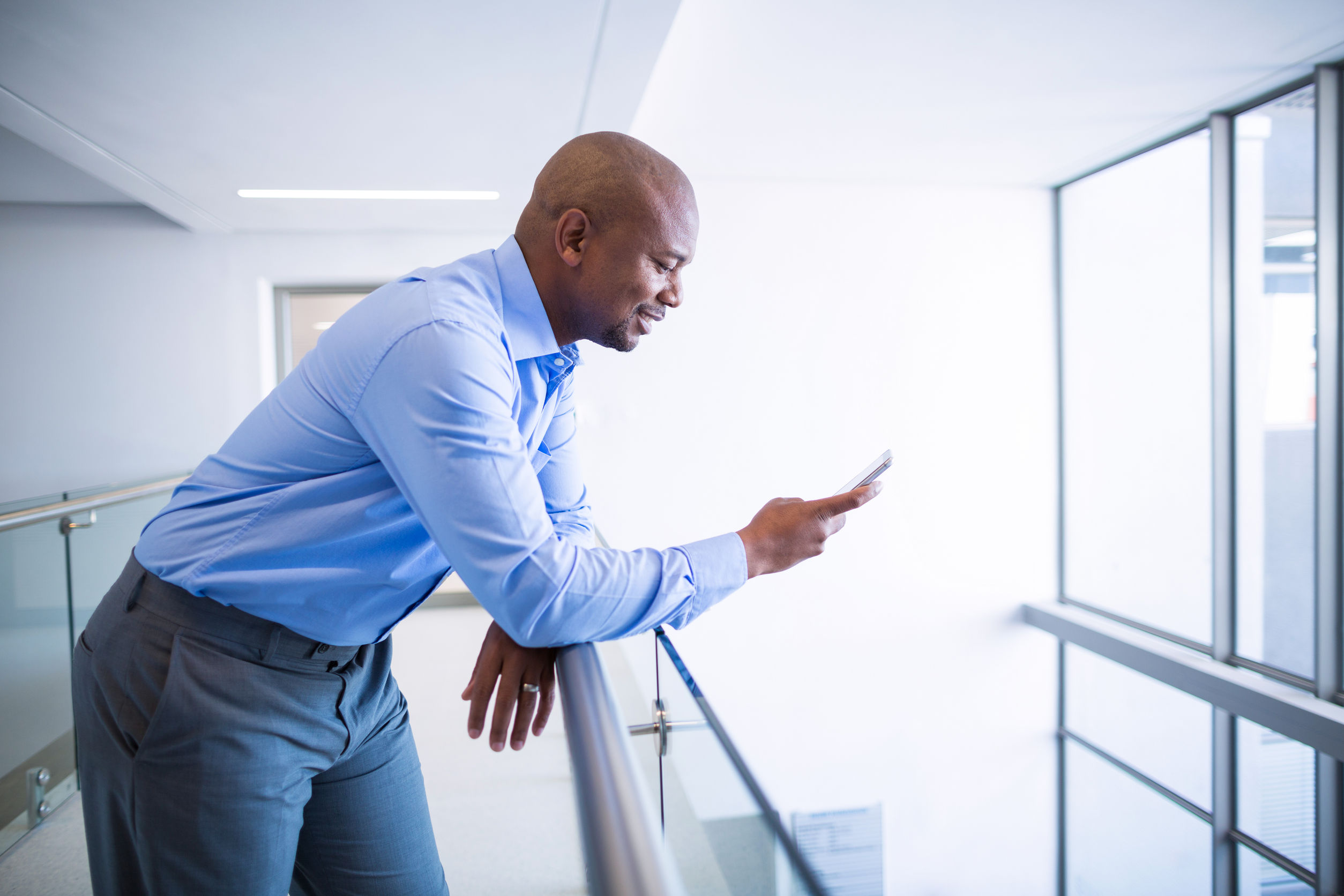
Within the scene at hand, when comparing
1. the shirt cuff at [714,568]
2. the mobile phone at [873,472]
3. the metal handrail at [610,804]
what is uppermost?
the mobile phone at [873,472]

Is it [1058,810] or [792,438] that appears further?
[1058,810]

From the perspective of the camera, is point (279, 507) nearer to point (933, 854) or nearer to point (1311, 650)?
point (1311, 650)

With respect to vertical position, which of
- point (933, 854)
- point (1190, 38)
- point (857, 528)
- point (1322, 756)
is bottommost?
point (933, 854)

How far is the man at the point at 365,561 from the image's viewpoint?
28.5 inches

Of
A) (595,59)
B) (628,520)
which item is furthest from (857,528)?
(595,59)

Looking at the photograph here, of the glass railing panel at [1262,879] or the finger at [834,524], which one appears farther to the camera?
the glass railing panel at [1262,879]

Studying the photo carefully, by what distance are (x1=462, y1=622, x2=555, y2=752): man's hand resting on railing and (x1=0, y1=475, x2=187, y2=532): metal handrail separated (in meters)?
2.10

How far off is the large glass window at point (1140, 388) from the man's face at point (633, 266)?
4.89m

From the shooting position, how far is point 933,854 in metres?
5.68

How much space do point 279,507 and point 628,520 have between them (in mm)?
4406

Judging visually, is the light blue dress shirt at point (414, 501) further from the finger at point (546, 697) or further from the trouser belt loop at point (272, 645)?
the finger at point (546, 697)

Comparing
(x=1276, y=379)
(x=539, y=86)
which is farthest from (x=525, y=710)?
(x=1276, y=379)

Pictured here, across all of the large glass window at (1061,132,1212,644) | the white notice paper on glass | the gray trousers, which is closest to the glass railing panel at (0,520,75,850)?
the gray trousers

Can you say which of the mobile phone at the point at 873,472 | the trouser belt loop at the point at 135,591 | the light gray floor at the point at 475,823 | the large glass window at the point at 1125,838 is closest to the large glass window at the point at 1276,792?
the large glass window at the point at 1125,838
